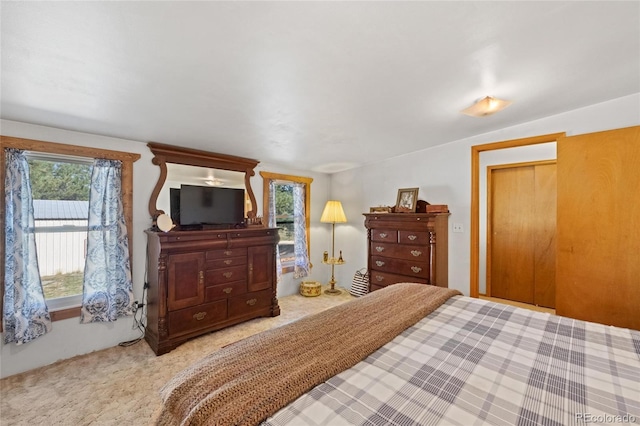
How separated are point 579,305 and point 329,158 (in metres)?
3.04

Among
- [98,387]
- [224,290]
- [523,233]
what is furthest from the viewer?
[523,233]

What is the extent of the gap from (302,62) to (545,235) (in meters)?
3.74

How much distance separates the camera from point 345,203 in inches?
181

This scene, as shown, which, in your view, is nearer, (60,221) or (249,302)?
(60,221)

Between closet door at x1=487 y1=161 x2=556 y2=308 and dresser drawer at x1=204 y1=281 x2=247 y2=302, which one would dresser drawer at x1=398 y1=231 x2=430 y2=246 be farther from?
dresser drawer at x1=204 y1=281 x2=247 y2=302

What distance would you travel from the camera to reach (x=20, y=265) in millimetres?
2184

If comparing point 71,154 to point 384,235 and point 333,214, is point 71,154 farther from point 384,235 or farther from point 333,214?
point 384,235

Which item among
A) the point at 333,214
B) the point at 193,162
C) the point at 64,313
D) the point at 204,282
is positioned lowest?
the point at 64,313

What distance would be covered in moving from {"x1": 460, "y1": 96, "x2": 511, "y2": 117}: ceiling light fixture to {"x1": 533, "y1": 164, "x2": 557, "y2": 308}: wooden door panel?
1.85 m

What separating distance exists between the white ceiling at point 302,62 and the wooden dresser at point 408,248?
122 centimetres

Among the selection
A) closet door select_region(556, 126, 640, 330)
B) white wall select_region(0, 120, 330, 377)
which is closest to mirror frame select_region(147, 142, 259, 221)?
white wall select_region(0, 120, 330, 377)

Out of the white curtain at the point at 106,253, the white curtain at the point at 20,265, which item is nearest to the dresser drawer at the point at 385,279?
the white curtain at the point at 106,253

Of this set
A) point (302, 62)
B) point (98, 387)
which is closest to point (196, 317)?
point (98, 387)

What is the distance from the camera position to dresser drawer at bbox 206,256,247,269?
286cm
